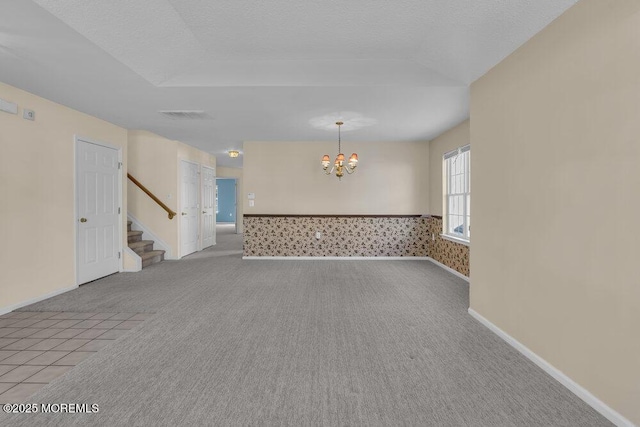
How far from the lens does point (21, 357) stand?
245 cm

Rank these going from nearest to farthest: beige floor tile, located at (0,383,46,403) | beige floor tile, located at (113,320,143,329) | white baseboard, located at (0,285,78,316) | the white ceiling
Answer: beige floor tile, located at (0,383,46,403) → the white ceiling → beige floor tile, located at (113,320,143,329) → white baseboard, located at (0,285,78,316)

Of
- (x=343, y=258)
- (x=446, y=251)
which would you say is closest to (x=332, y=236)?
(x=343, y=258)

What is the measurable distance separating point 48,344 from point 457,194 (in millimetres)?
5659

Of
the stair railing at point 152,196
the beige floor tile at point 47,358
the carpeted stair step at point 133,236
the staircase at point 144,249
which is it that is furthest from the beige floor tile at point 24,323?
the stair railing at point 152,196

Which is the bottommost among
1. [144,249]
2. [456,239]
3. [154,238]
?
[144,249]

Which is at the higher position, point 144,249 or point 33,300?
point 144,249

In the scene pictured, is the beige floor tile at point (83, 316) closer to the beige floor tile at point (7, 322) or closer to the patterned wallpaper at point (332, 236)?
the beige floor tile at point (7, 322)

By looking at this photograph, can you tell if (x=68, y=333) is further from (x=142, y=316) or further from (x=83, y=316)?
(x=142, y=316)

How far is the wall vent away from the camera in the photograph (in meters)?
4.53

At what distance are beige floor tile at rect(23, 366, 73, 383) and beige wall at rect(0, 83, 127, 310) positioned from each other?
6.00ft

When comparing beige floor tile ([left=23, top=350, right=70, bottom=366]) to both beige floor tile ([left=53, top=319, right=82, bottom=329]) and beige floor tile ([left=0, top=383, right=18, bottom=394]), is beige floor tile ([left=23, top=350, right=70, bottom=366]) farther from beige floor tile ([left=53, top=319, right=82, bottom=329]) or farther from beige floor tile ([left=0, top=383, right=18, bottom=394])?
beige floor tile ([left=53, top=319, right=82, bottom=329])

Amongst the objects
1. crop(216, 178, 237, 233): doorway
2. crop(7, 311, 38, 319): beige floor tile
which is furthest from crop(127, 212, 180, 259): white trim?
crop(216, 178, 237, 233): doorway

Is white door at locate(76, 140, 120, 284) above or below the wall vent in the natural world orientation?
below

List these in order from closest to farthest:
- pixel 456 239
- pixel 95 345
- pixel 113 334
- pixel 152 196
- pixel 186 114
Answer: pixel 95 345
pixel 113 334
pixel 186 114
pixel 456 239
pixel 152 196
